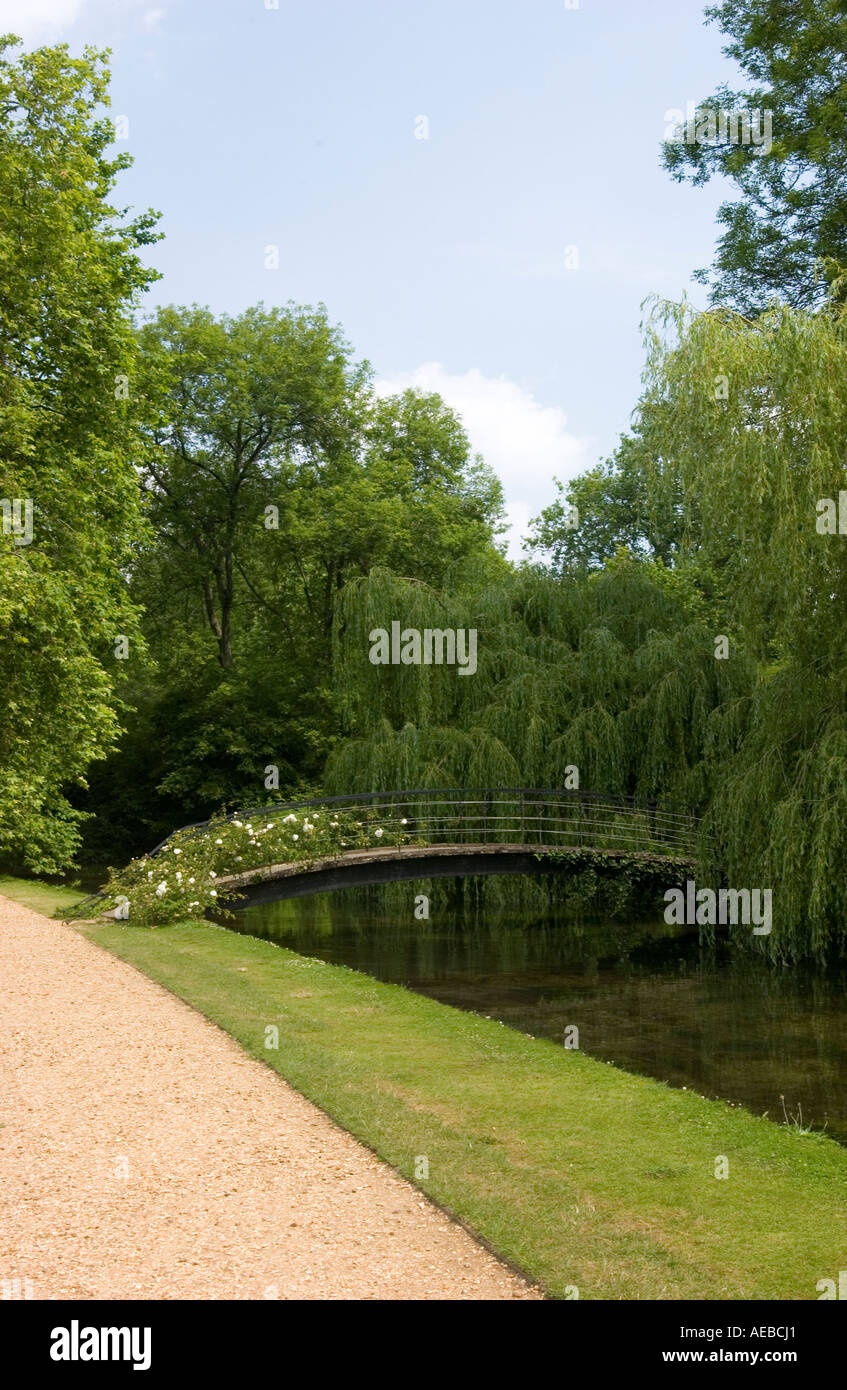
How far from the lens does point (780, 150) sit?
20938 millimetres

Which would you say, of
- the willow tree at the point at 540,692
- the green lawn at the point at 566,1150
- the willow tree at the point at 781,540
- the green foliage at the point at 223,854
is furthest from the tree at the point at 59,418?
the willow tree at the point at 781,540

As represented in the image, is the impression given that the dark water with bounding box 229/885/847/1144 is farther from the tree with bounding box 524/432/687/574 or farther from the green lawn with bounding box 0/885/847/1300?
the tree with bounding box 524/432/687/574

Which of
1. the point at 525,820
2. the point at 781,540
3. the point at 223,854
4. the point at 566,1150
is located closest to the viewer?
the point at 566,1150

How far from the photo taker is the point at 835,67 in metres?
20.9

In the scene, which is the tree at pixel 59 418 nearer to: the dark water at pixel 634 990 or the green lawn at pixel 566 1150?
the dark water at pixel 634 990

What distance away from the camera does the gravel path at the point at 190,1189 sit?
5.43m

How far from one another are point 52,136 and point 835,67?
13.6 m

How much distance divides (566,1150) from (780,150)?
19.0m

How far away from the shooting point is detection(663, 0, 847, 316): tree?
20812 millimetres

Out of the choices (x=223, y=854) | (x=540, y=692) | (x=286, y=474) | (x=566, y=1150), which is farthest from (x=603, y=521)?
(x=566, y=1150)

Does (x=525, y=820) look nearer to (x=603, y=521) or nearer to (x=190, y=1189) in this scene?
(x=190, y=1189)

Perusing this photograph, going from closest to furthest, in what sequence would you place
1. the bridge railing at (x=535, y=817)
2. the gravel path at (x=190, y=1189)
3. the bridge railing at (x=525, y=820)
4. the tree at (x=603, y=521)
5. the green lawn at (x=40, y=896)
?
the gravel path at (x=190, y=1189) < the green lawn at (x=40, y=896) < the bridge railing at (x=525, y=820) < the bridge railing at (x=535, y=817) < the tree at (x=603, y=521)

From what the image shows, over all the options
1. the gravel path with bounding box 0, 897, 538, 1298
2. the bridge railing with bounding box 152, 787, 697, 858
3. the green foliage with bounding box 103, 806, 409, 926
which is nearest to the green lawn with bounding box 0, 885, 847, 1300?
the gravel path with bounding box 0, 897, 538, 1298

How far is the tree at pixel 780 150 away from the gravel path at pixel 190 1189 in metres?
16.7
